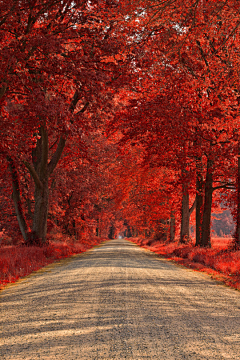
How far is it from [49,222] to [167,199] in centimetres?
901

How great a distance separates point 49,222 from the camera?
22531mm

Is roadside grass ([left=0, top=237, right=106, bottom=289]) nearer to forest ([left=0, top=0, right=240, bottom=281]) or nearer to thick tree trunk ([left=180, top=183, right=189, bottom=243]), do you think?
forest ([left=0, top=0, right=240, bottom=281])

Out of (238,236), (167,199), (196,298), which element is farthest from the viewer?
(167,199)

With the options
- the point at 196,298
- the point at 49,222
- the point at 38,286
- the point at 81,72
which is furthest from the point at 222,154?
the point at 49,222

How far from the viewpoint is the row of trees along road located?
8805 millimetres

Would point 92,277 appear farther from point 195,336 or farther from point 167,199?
point 167,199

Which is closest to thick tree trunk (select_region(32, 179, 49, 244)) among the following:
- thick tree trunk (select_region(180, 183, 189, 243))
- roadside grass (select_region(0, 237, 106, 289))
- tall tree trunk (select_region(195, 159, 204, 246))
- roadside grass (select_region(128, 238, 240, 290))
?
roadside grass (select_region(0, 237, 106, 289))

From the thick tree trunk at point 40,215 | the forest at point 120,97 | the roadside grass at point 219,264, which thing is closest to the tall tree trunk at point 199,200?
the forest at point 120,97

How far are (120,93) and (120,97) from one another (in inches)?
22.3

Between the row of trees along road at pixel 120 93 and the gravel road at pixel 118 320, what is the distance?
14.7 feet

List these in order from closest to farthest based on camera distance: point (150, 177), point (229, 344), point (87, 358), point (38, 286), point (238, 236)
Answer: point (87, 358)
point (229, 344)
point (38, 286)
point (238, 236)
point (150, 177)

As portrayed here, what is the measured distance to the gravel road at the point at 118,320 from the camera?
3730 mm

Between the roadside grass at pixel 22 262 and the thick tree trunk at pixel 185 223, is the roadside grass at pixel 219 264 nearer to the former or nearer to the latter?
the thick tree trunk at pixel 185 223

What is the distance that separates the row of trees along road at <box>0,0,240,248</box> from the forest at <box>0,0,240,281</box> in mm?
53
